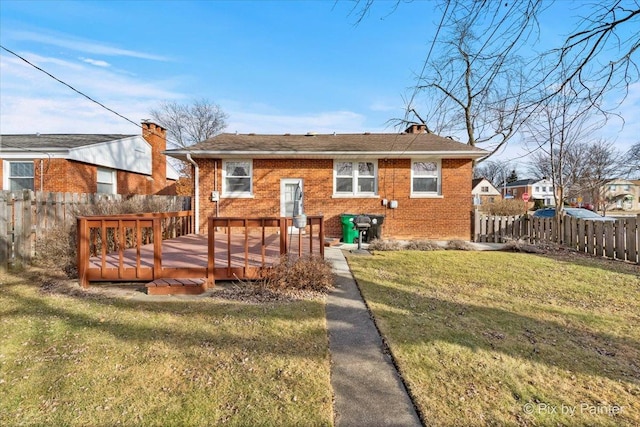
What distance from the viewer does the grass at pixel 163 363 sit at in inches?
90.4

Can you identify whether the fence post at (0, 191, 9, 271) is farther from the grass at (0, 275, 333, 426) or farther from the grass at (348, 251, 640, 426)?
the grass at (348, 251, 640, 426)

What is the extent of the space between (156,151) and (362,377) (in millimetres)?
21654

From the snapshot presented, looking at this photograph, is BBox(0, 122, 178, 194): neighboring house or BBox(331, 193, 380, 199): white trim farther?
BBox(0, 122, 178, 194): neighboring house

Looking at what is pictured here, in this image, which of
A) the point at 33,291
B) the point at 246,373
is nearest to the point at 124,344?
the point at 246,373

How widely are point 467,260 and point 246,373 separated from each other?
6986 mm

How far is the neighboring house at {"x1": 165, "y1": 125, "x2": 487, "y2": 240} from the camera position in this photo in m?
11.9

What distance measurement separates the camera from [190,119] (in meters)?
34.6

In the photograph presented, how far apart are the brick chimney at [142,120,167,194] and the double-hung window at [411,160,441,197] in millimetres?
15743

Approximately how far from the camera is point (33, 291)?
5188mm

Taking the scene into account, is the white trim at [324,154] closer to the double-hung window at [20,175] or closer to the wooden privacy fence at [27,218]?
the wooden privacy fence at [27,218]

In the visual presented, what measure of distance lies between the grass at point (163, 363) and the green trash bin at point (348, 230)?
653cm

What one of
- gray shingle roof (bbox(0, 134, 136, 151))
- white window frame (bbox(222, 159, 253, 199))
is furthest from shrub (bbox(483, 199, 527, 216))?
gray shingle roof (bbox(0, 134, 136, 151))

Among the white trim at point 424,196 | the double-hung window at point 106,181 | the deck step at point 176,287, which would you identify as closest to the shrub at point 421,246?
the white trim at point 424,196

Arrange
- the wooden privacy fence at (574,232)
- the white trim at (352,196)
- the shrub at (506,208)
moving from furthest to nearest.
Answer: the shrub at (506,208)
the white trim at (352,196)
the wooden privacy fence at (574,232)
